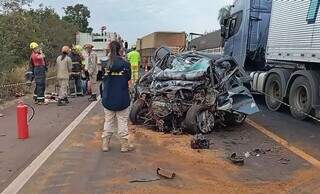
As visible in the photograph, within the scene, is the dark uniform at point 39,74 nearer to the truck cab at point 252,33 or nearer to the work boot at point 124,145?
the truck cab at point 252,33

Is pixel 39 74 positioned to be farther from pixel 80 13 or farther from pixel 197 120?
pixel 80 13

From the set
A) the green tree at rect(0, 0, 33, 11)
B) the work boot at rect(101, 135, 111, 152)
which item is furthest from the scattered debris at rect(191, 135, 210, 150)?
the green tree at rect(0, 0, 33, 11)

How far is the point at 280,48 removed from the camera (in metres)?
14.2

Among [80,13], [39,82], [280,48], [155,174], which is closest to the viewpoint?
[155,174]

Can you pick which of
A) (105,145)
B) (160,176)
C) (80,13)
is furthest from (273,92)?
(80,13)

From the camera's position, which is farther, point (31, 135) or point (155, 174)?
point (31, 135)

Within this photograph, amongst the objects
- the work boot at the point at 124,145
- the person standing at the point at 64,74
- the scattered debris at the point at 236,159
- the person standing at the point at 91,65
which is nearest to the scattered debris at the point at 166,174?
the scattered debris at the point at 236,159

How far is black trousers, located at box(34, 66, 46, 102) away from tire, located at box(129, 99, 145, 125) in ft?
18.1

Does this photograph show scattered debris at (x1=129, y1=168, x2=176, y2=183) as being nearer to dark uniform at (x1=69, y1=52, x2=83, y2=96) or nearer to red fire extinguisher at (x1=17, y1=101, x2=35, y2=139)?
red fire extinguisher at (x1=17, y1=101, x2=35, y2=139)

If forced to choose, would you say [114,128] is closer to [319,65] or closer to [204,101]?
[204,101]

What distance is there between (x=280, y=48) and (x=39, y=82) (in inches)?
284

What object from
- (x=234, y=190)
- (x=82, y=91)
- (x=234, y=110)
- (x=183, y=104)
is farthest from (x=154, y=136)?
(x=82, y=91)

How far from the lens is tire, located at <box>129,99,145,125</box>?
11.5 metres

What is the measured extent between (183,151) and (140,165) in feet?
4.06
